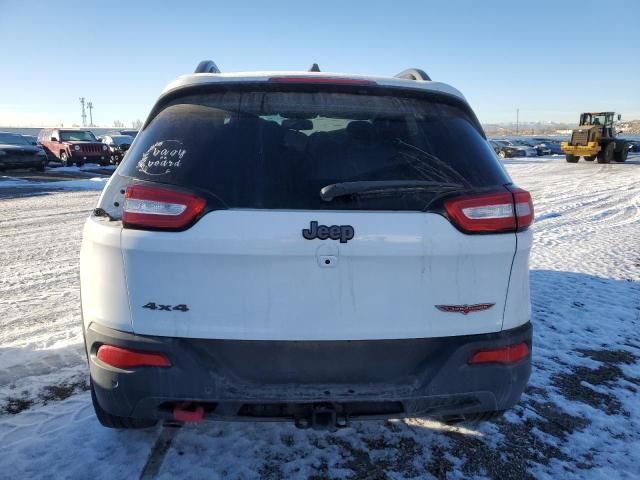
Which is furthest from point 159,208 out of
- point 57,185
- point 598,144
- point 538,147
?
point 538,147

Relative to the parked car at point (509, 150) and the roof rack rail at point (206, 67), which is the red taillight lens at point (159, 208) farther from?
the parked car at point (509, 150)

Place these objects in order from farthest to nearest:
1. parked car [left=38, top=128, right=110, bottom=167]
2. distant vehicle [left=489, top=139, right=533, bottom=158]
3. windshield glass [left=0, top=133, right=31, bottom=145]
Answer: distant vehicle [left=489, top=139, right=533, bottom=158] → parked car [left=38, top=128, right=110, bottom=167] → windshield glass [left=0, top=133, right=31, bottom=145]

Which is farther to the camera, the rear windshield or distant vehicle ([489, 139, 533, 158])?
distant vehicle ([489, 139, 533, 158])

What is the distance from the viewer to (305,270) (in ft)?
6.04

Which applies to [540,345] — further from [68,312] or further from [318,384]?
[68,312]

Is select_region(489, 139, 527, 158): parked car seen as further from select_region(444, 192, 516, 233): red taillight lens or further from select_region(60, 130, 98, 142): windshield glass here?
select_region(444, 192, 516, 233): red taillight lens

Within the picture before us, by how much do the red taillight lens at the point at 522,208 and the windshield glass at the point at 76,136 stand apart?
84.1 ft

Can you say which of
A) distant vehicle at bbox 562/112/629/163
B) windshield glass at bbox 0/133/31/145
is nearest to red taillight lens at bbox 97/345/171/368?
windshield glass at bbox 0/133/31/145

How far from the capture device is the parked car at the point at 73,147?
75.3 feet

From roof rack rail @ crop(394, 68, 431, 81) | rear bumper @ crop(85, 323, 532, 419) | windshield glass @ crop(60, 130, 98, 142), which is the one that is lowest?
rear bumper @ crop(85, 323, 532, 419)

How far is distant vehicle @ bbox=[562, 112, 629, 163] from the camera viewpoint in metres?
27.8

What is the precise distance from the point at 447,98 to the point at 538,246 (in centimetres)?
589

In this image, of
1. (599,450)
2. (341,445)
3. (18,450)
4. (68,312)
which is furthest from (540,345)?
(68,312)

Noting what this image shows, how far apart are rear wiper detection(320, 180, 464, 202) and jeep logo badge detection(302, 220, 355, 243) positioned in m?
0.12
